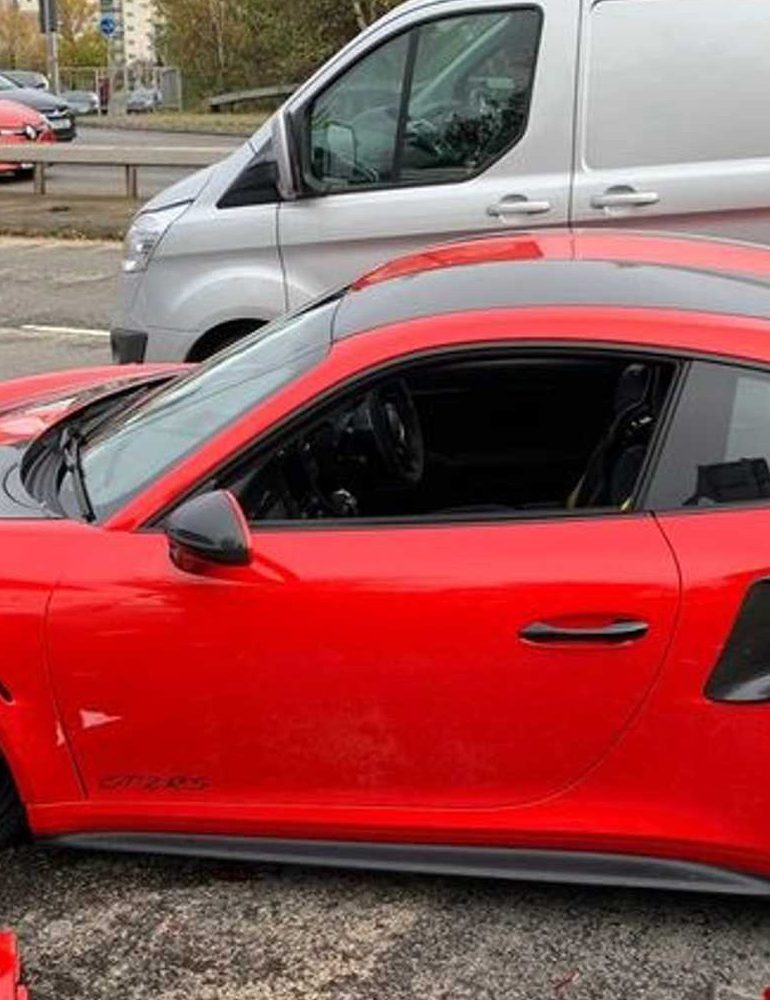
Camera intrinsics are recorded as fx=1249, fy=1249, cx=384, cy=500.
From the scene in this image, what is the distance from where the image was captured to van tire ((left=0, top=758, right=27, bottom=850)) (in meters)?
2.85

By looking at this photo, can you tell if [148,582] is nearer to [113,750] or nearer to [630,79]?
[113,750]

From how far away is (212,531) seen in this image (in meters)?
2.47

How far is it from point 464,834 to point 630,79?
3.33 m

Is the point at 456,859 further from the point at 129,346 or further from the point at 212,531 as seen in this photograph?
the point at 129,346

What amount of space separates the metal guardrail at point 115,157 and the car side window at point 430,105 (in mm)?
8004

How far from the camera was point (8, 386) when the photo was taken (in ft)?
13.1

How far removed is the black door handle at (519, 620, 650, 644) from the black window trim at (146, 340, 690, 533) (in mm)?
230

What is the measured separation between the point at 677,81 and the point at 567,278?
7.87 ft

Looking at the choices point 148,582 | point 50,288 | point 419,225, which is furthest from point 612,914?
point 50,288

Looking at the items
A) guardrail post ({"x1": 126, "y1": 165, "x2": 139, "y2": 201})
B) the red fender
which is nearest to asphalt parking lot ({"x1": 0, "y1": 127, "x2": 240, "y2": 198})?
guardrail post ({"x1": 126, "y1": 165, "x2": 139, "y2": 201})

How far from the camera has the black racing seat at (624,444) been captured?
2568 mm

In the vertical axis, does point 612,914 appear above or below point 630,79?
below

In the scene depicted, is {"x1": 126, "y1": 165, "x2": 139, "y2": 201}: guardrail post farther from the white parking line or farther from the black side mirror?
the black side mirror

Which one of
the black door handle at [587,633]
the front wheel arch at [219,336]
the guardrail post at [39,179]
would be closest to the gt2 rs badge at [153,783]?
the black door handle at [587,633]
